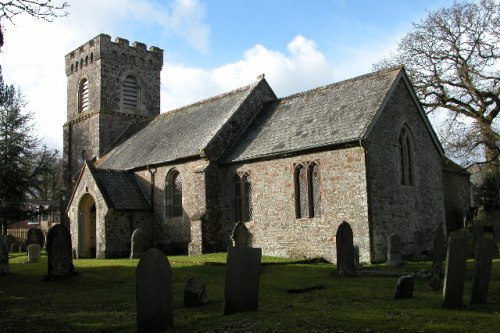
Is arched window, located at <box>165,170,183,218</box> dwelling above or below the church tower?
below

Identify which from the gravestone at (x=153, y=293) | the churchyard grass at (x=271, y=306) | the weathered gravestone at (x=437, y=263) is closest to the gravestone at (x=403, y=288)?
the churchyard grass at (x=271, y=306)

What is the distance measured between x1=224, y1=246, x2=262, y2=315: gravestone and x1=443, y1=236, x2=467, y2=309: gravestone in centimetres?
366

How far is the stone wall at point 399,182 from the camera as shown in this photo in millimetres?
20359

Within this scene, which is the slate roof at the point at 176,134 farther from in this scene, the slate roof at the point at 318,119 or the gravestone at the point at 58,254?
the gravestone at the point at 58,254

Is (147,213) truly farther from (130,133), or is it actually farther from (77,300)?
(77,300)

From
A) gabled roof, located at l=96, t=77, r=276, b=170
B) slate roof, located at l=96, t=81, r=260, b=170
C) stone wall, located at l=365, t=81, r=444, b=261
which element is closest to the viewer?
stone wall, located at l=365, t=81, r=444, b=261

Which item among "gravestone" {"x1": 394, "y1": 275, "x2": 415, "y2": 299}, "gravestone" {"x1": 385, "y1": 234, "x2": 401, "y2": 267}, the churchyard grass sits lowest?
the churchyard grass

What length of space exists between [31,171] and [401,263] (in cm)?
2893

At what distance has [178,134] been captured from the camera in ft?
95.9

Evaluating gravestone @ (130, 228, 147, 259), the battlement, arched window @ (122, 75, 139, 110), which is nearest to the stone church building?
gravestone @ (130, 228, 147, 259)

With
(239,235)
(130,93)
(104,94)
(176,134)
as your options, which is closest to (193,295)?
(239,235)

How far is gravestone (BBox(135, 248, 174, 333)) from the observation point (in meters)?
8.53

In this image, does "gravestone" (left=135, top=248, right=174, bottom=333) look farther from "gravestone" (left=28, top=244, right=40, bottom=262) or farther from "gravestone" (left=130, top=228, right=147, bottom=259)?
"gravestone" (left=28, top=244, right=40, bottom=262)

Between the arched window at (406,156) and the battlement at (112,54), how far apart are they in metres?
23.1
